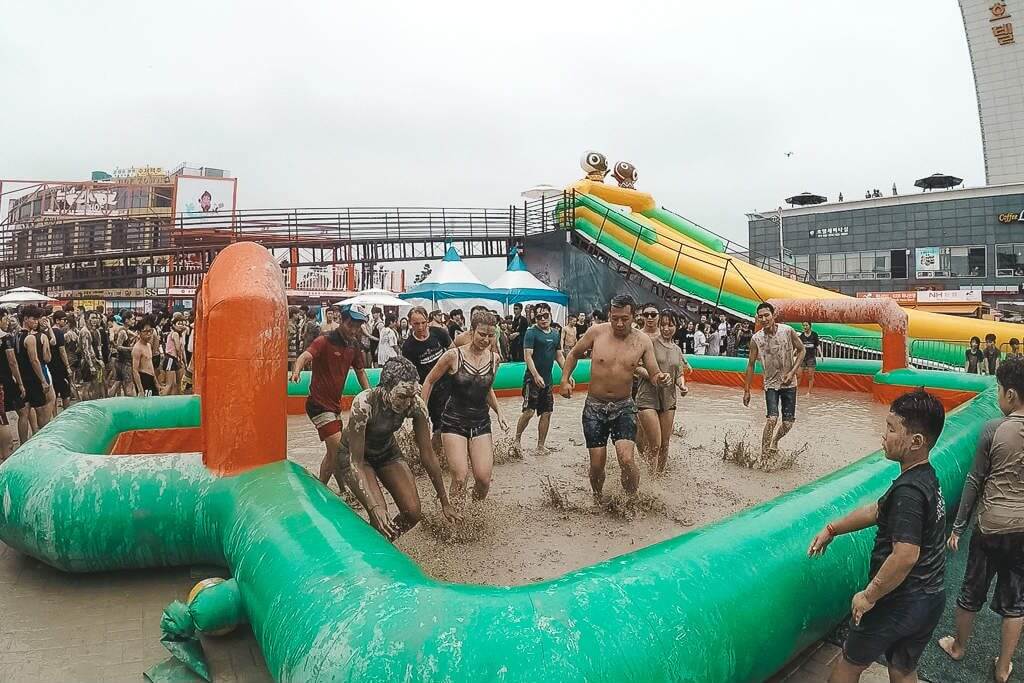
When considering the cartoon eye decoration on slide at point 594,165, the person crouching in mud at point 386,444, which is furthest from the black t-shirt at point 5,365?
the cartoon eye decoration on slide at point 594,165

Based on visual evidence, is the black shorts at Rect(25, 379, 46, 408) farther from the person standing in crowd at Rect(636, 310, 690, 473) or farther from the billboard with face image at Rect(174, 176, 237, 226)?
the billboard with face image at Rect(174, 176, 237, 226)

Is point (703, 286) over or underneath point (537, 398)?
over

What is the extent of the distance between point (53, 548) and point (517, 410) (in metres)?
7.05

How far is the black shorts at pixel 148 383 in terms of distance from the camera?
9266 mm

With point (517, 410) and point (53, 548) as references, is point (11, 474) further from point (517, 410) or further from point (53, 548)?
point (517, 410)

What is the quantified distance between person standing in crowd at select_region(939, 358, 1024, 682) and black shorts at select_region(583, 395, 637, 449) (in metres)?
2.27

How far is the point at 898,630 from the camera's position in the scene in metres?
2.48

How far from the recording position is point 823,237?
39.2 metres

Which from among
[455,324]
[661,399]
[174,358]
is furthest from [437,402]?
[174,358]

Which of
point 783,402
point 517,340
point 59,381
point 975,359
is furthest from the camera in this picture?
point 517,340

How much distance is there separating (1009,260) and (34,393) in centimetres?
4039

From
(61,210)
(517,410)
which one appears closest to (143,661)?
(517,410)

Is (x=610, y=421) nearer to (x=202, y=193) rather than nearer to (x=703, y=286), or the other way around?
(x=703, y=286)

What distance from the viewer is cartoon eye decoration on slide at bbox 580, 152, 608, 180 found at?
2331cm
